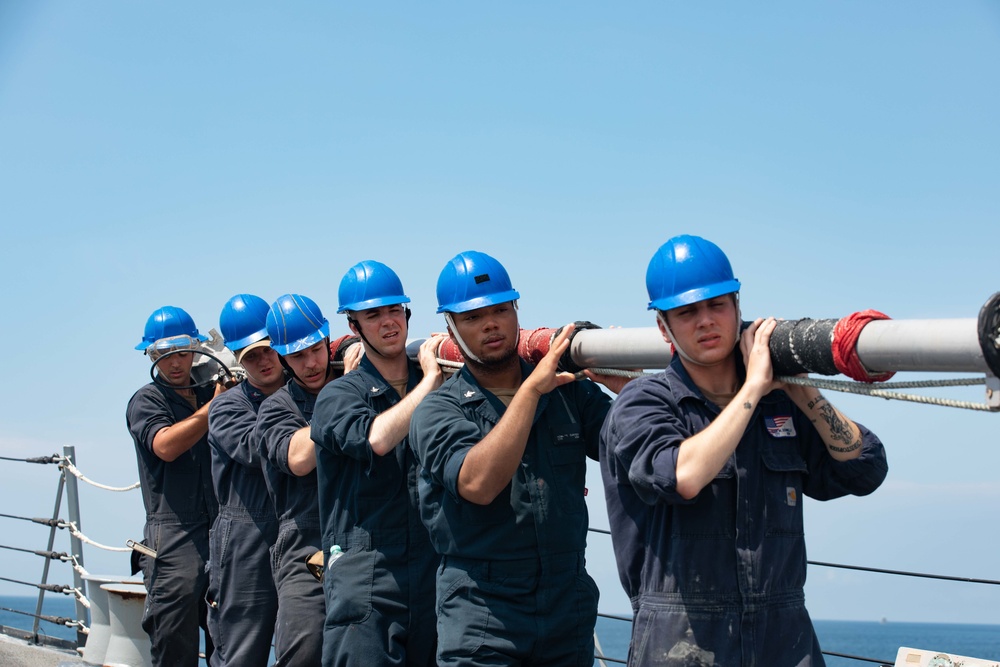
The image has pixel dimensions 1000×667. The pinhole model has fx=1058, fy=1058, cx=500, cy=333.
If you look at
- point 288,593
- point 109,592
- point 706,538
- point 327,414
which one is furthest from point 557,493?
point 109,592

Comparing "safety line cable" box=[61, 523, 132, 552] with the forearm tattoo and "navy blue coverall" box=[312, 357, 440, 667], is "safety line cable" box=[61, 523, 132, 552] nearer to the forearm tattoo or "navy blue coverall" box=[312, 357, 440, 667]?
"navy blue coverall" box=[312, 357, 440, 667]

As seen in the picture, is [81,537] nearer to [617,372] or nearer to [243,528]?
[243,528]

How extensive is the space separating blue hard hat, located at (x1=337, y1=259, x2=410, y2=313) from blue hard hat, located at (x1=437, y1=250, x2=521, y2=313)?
85 centimetres

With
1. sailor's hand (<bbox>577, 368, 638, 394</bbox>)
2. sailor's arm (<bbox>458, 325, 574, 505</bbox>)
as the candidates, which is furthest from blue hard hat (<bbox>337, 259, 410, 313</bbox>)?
sailor's arm (<bbox>458, 325, 574, 505</bbox>)

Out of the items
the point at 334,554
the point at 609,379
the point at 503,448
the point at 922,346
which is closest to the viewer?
the point at 922,346

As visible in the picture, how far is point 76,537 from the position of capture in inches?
328

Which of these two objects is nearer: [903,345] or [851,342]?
[903,345]

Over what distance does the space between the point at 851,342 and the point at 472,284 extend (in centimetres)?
151

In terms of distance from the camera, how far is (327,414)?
4516 mm

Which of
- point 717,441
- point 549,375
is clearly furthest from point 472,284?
point 717,441

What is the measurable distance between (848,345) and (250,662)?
3.94m

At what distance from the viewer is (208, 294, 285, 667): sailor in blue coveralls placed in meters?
5.66

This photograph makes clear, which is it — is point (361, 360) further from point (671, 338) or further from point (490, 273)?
point (671, 338)

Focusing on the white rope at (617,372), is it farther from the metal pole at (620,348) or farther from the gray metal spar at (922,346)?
the gray metal spar at (922,346)
